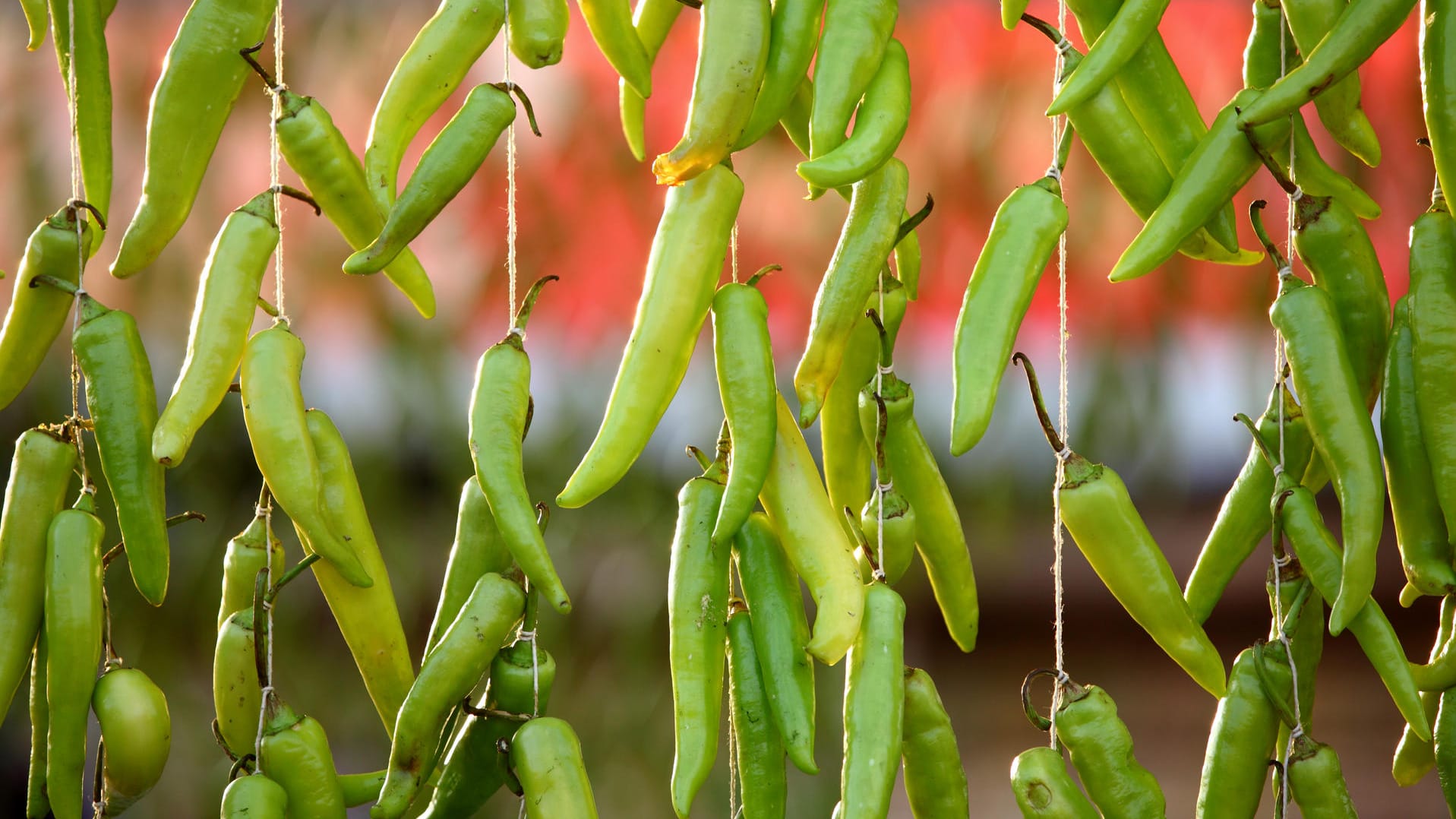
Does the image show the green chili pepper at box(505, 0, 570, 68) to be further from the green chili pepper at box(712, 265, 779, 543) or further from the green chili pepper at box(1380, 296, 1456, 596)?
the green chili pepper at box(1380, 296, 1456, 596)

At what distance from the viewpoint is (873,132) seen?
0.92 m

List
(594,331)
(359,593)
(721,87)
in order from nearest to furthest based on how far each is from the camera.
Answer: (721,87) → (359,593) → (594,331)

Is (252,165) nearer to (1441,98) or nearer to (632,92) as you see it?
(632,92)

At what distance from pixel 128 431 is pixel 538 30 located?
459 mm

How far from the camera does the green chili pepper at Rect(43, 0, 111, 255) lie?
3.40 feet

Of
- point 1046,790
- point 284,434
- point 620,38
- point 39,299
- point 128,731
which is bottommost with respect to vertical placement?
point 1046,790

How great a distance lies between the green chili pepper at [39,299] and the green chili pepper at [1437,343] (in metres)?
1.11

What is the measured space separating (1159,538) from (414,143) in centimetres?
185

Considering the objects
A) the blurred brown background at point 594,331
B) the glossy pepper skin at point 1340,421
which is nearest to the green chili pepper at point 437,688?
the glossy pepper skin at point 1340,421

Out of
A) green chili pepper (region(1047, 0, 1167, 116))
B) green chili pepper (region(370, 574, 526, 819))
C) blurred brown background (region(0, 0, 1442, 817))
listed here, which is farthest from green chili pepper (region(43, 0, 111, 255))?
blurred brown background (region(0, 0, 1442, 817))

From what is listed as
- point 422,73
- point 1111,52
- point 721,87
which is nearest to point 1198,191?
point 1111,52

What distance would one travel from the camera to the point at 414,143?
2.55 meters

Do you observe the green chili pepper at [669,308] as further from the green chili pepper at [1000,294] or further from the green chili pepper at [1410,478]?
the green chili pepper at [1410,478]

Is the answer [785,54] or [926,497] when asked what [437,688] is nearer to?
[926,497]
